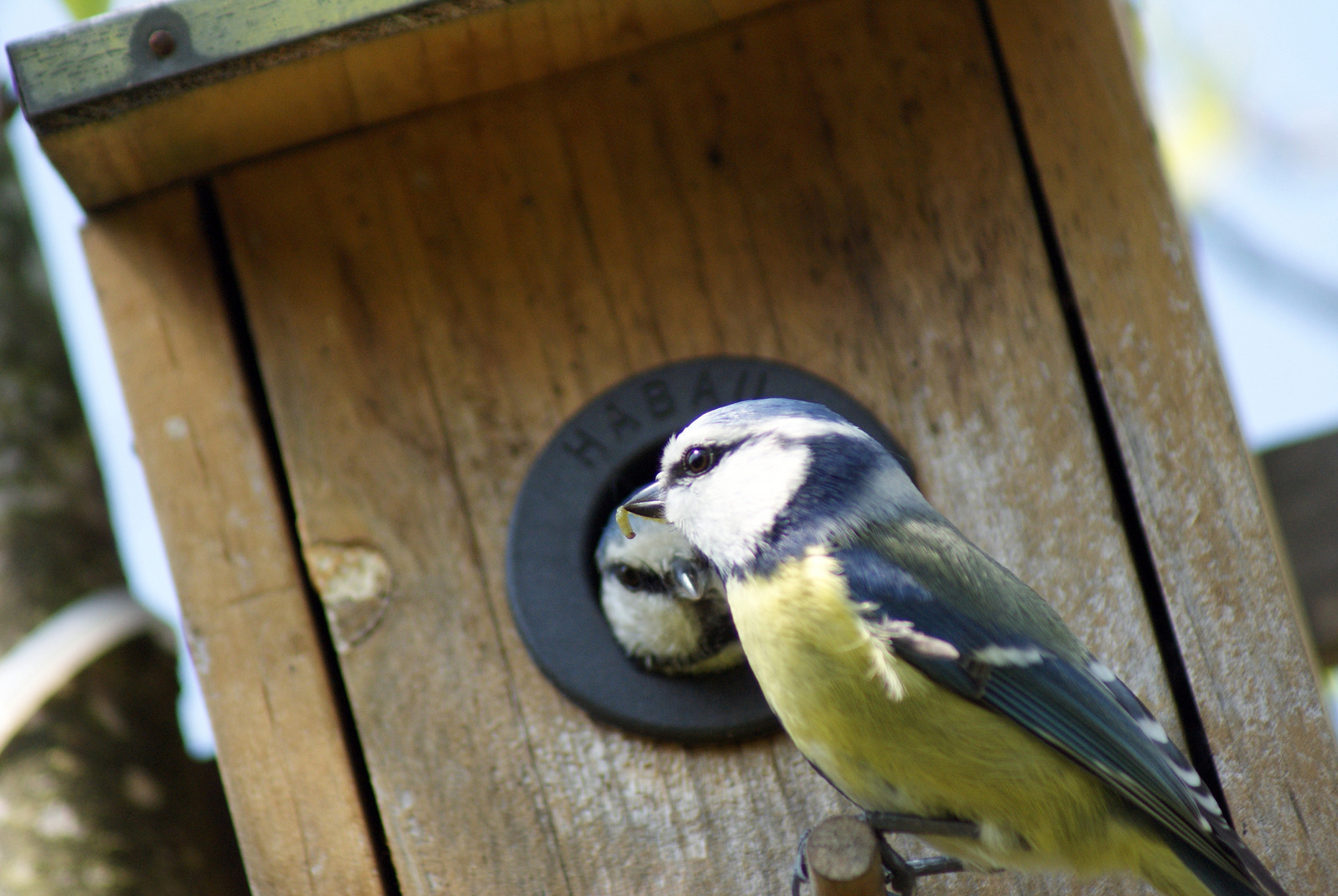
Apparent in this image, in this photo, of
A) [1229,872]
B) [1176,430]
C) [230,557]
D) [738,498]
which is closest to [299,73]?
[230,557]

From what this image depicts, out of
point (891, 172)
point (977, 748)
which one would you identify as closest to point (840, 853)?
point (977, 748)

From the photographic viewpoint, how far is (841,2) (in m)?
1.73

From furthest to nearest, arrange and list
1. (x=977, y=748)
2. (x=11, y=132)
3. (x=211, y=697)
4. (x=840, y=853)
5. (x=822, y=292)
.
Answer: (x=11, y=132), (x=822, y=292), (x=211, y=697), (x=977, y=748), (x=840, y=853)

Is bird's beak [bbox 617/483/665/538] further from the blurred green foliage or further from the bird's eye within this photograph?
the blurred green foliage

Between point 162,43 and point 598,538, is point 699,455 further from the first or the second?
point 162,43

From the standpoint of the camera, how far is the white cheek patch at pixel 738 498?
1423mm

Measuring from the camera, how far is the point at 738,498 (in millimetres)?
1463

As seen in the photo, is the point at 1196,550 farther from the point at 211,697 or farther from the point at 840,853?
the point at 211,697

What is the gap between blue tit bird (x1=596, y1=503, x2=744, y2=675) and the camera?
1.57m

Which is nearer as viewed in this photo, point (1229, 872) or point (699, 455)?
point (1229, 872)

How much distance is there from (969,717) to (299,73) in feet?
3.29

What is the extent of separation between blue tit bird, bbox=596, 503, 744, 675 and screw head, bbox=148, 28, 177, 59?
0.75 meters

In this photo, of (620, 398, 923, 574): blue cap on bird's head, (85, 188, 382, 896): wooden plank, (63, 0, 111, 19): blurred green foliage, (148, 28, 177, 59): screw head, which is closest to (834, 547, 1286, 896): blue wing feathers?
(620, 398, 923, 574): blue cap on bird's head

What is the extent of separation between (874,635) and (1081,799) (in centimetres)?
26
